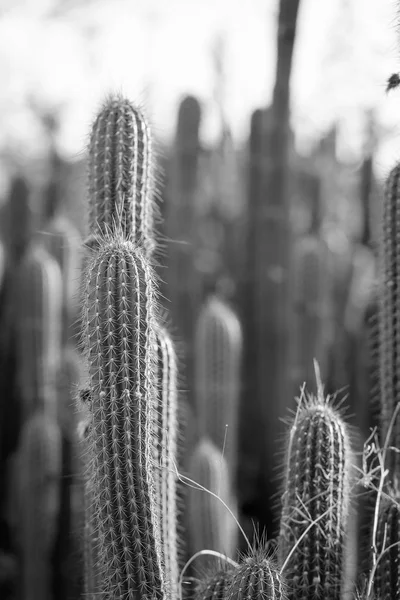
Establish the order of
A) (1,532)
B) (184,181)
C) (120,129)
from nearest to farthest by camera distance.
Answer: (120,129) → (1,532) → (184,181)

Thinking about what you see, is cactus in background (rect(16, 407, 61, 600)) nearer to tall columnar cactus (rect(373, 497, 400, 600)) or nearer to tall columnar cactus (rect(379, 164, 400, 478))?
tall columnar cactus (rect(379, 164, 400, 478))

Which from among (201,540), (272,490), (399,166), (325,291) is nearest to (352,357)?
(325,291)

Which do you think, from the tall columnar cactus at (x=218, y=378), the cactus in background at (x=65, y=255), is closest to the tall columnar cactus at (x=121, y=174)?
the tall columnar cactus at (x=218, y=378)

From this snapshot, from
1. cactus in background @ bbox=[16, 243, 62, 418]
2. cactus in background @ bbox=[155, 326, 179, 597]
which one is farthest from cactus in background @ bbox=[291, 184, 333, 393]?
cactus in background @ bbox=[155, 326, 179, 597]

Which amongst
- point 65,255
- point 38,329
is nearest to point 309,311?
point 65,255

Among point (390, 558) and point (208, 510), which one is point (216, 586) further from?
point (208, 510)

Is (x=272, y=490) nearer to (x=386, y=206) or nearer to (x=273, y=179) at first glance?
(x=273, y=179)

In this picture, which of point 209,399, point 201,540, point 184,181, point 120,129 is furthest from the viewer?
point 184,181
